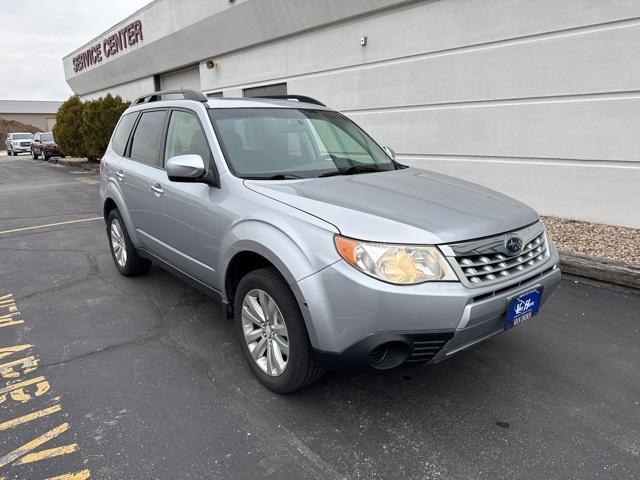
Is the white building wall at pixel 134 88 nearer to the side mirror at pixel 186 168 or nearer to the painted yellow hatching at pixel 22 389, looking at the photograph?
the side mirror at pixel 186 168

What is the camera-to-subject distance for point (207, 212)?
122 inches

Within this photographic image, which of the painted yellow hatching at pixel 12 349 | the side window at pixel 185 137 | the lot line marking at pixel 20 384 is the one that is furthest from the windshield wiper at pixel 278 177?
the painted yellow hatching at pixel 12 349

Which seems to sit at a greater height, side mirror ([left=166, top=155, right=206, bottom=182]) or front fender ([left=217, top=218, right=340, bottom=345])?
side mirror ([left=166, top=155, right=206, bottom=182])

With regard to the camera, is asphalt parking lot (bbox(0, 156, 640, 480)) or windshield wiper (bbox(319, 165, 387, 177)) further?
windshield wiper (bbox(319, 165, 387, 177))

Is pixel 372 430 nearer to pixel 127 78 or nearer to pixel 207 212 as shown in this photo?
pixel 207 212

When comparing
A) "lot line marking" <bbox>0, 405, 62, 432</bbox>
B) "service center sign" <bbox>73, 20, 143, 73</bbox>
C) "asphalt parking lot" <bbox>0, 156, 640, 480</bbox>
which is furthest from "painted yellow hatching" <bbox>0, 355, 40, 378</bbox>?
"service center sign" <bbox>73, 20, 143, 73</bbox>

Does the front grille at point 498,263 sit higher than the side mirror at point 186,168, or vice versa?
the side mirror at point 186,168

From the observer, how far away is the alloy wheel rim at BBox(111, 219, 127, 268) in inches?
189

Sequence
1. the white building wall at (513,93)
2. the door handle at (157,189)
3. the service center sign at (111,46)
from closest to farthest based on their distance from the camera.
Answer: the door handle at (157,189) → the white building wall at (513,93) → the service center sign at (111,46)

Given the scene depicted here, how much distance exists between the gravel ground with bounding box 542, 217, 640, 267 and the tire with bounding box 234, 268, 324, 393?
3.76 meters

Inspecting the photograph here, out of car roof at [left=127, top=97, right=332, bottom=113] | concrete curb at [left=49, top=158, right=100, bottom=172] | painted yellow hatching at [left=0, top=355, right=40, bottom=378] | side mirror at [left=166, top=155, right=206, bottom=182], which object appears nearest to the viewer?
side mirror at [left=166, top=155, right=206, bottom=182]

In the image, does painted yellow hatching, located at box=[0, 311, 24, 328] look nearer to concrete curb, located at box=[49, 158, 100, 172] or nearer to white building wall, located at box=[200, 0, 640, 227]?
white building wall, located at box=[200, 0, 640, 227]

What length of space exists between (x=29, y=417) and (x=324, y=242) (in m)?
1.98

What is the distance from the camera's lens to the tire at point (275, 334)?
2.48m
